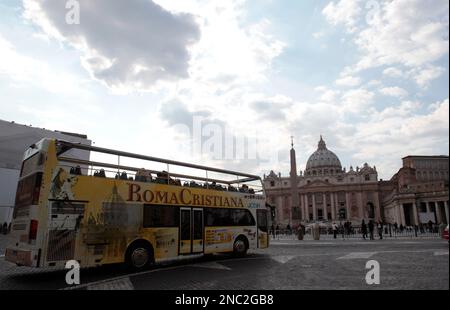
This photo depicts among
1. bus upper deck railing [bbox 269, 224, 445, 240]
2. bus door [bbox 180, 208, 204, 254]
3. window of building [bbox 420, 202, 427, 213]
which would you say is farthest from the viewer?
window of building [bbox 420, 202, 427, 213]

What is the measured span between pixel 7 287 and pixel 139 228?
396 cm

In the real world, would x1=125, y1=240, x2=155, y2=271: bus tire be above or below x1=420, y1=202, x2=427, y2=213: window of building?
below

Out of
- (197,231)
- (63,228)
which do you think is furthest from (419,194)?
(63,228)

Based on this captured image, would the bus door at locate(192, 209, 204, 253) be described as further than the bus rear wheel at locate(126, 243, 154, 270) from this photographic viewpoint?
Yes

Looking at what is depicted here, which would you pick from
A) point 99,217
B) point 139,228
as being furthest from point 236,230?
point 99,217

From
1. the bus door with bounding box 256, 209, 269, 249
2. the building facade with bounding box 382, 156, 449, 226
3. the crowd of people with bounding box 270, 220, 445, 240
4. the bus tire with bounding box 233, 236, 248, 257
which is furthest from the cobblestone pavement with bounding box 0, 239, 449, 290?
the building facade with bounding box 382, 156, 449, 226

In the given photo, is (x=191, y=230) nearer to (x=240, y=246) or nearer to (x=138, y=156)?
(x=240, y=246)

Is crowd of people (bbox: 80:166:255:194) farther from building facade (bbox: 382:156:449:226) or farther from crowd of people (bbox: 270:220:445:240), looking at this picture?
Answer: building facade (bbox: 382:156:449:226)

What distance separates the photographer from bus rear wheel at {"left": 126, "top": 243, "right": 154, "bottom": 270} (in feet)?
37.7

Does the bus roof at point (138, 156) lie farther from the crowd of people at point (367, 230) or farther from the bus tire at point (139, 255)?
the crowd of people at point (367, 230)

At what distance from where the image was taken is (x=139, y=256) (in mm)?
11641

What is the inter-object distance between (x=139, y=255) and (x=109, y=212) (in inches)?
70.9

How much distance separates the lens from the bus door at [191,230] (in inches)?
513
